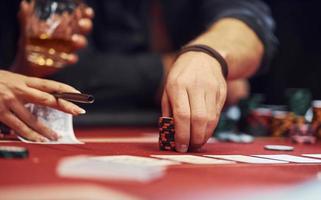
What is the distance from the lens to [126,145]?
1484mm

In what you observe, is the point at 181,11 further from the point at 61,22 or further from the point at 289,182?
the point at 289,182

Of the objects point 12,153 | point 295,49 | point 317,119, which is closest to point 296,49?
point 295,49

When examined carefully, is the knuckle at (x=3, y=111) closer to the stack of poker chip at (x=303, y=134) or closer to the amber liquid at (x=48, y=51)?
the amber liquid at (x=48, y=51)

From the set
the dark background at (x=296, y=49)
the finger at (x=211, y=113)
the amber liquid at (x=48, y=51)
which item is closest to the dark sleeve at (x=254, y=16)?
the amber liquid at (x=48, y=51)

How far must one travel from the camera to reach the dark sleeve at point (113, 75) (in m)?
3.00

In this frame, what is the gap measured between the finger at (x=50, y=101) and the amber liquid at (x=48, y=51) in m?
0.42

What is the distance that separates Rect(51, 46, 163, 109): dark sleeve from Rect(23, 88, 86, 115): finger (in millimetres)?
1567

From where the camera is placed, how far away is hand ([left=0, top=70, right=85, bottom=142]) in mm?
1397

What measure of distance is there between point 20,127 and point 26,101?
0.07 meters

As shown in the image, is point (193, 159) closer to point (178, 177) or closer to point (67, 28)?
point (178, 177)

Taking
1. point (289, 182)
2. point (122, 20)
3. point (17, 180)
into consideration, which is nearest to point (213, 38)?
point (289, 182)

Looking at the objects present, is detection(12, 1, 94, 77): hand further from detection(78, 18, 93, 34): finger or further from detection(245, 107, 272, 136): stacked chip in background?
A: detection(245, 107, 272, 136): stacked chip in background

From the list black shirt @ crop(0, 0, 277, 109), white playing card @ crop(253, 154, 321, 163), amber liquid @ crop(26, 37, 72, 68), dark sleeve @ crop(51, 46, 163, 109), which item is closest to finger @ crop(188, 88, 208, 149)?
white playing card @ crop(253, 154, 321, 163)

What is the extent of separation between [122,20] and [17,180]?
2564 millimetres
